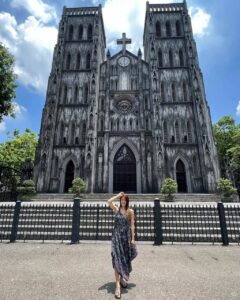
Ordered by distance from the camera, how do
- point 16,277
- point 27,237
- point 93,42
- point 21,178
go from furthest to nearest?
1. point 93,42
2. point 21,178
3. point 27,237
4. point 16,277

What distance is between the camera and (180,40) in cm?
2553

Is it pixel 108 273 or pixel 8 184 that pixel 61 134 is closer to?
pixel 8 184

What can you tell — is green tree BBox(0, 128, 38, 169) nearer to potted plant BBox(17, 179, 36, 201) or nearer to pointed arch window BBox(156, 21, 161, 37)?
potted plant BBox(17, 179, 36, 201)

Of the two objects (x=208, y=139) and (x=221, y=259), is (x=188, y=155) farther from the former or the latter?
(x=221, y=259)

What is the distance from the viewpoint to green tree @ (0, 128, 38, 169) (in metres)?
27.2

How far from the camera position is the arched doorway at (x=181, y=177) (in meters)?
20.0

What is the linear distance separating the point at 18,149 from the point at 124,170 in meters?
18.1

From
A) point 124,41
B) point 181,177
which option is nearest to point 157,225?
point 181,177

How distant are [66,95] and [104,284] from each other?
2273cm

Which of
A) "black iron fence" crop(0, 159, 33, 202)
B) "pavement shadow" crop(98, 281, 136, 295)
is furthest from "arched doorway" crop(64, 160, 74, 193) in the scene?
"pavement shadow" crop(98, 281, 136, 295)

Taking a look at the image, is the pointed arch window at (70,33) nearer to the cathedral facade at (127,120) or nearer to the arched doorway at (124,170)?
the cathedral facade at (127,120)

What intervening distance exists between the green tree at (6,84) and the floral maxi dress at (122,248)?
13.8 metres

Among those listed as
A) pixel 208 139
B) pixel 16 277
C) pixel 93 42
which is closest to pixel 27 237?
pixel 16 277

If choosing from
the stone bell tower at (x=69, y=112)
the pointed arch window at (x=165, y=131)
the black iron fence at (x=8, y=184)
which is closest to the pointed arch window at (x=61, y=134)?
the stone bell tower at (x=69, y=112)
